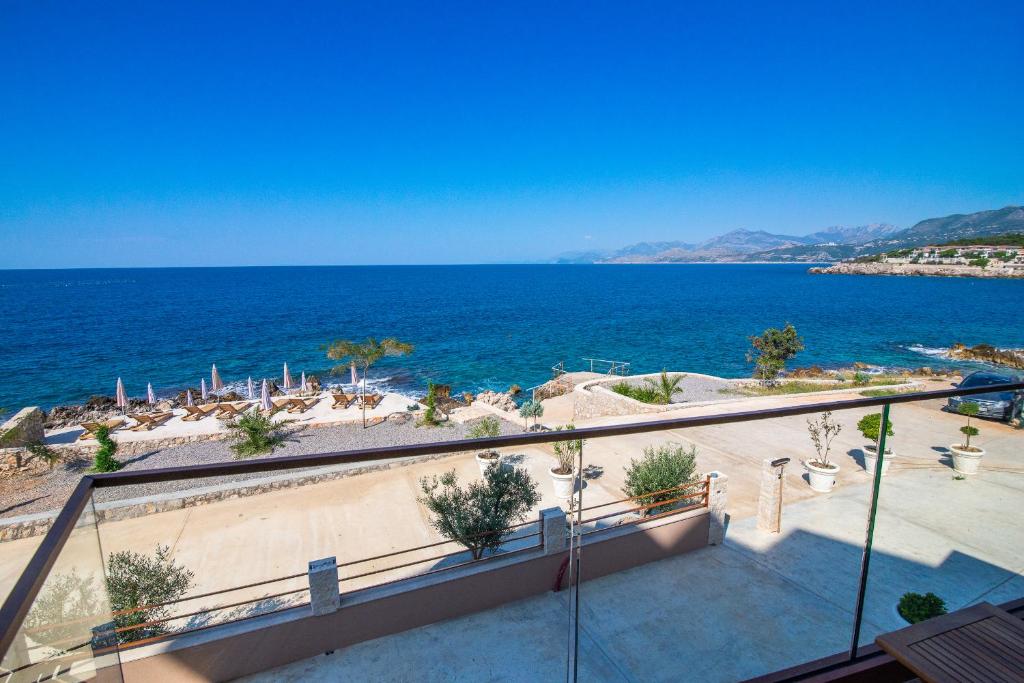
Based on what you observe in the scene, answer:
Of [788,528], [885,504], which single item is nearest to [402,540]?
[788,528]

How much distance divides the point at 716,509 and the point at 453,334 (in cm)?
3956

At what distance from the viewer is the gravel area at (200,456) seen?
10.5 metres

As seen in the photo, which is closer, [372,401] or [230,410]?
[230,410]

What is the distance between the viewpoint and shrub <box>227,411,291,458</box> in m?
13.3

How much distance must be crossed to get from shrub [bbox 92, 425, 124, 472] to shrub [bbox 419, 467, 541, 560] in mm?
9558

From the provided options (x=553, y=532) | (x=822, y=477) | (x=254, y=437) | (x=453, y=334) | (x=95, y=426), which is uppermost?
(x=553, y=532)

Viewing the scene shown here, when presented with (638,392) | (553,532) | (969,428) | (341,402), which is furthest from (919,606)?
(341,402)

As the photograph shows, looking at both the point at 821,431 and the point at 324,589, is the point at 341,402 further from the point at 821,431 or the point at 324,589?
the point at 821,431

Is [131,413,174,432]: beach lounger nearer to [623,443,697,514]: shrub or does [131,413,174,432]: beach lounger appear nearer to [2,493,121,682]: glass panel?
[623,443,697,514]: shrub

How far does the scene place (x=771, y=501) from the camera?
21.6 feet

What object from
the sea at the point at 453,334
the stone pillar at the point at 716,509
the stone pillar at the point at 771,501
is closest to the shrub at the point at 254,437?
the stone pillar at the point at 716,509

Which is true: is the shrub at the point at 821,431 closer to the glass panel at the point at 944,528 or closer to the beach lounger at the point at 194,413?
the glass panel at the point at 944,528

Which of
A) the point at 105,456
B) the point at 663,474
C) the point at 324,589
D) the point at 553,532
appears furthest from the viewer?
the point at 105,456

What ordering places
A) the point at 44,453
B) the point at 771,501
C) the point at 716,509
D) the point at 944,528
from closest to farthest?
1. the point at 944,528
2. the point at 716,509
3. the point at 771,501
4. the point at 44,453
